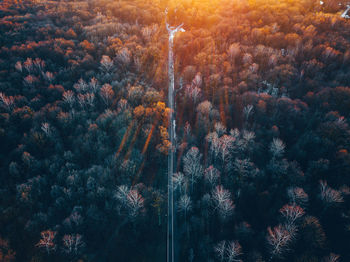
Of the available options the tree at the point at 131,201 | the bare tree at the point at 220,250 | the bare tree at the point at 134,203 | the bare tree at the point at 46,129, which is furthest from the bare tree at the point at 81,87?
the bare tree at the point at 220,250

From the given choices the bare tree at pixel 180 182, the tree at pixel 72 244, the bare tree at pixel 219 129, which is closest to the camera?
the tree at pixel 72 244

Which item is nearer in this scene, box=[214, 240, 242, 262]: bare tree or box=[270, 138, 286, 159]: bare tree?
box=[214, 240, 242, 262]: bare tree

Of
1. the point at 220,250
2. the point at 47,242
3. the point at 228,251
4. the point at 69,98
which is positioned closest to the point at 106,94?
the point at 69,98

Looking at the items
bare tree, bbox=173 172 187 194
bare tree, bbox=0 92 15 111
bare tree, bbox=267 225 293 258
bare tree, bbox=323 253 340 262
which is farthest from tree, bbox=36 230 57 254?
bare tree, bbox=323 253 340 262

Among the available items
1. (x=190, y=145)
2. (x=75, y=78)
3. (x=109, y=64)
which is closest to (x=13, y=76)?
(x=75, y=78)

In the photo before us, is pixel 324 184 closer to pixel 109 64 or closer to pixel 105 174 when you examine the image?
pixel 105 174

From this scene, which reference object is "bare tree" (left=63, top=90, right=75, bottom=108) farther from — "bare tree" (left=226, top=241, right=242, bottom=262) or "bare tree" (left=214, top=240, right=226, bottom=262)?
"bare tree" (left=226, top=241, right=242, bottom=262)

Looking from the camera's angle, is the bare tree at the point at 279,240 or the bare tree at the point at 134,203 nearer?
the bare tree at the point at 279,240

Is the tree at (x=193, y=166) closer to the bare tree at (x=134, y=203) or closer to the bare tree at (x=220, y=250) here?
the bare tree at (x=134, y=203)
